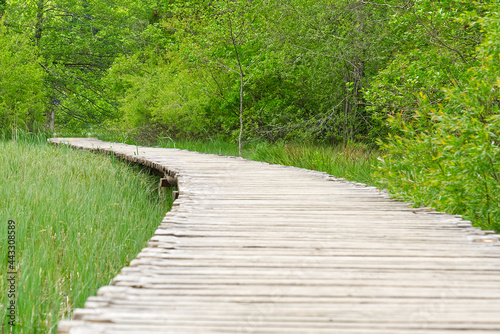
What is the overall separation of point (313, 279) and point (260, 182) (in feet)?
10.4

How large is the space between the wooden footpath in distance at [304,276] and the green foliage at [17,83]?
13.5 metres

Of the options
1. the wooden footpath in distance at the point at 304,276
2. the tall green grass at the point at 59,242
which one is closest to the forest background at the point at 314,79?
the wooden footpath in distance at the point at 304,276

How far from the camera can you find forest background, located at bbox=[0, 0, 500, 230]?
12.6 feet

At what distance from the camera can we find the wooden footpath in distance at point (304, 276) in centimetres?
161

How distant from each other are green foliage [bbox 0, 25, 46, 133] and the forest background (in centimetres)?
5

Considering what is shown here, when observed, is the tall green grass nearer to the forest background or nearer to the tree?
the forest background

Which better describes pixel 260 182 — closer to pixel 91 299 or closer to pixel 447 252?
pixel 447 252

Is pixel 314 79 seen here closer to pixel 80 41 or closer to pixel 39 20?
pixel 80 41

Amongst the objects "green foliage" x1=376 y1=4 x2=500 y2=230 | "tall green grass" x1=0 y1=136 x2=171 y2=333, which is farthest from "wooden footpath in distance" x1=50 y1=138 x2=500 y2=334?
"tall green grass" x1=0 y1=136 x2=171 y2=333

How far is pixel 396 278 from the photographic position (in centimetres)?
205

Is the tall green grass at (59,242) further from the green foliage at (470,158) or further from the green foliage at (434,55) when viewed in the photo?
the green foliage at (434,55)

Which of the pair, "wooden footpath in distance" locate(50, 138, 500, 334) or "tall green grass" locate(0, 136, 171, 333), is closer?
"wooden footpath in distance" locate(50, 138, 500, 334)

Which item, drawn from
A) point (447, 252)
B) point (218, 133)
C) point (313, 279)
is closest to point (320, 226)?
point (447, 252)

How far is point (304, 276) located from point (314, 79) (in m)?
9.11
